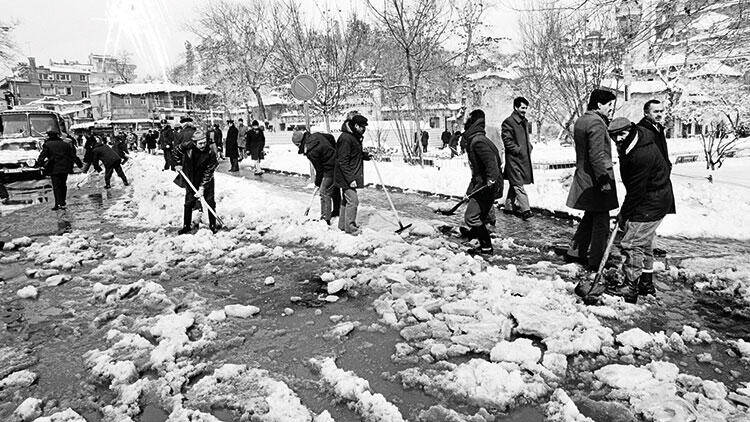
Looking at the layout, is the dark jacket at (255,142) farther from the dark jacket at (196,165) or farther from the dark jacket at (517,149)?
the dark jacket at (517,149)

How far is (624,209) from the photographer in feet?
14.7

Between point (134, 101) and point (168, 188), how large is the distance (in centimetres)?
5913

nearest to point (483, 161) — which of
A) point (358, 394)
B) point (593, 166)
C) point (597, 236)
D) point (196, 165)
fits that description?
point (593, 166)

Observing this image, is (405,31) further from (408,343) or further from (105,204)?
(408,343)

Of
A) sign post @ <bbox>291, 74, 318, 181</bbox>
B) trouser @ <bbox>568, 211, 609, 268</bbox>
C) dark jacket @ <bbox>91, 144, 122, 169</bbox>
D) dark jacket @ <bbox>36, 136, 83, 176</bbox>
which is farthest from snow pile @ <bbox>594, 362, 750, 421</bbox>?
dark jacket @ <bbox>91, 144, 122, 169</bbox>

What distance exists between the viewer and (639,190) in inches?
170

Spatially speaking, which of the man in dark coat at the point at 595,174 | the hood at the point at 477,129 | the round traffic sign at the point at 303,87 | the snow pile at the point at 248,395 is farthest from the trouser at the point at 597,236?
the round traffic sign at the point at 303,87

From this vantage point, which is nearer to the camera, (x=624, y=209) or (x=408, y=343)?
(x=408, y=343)

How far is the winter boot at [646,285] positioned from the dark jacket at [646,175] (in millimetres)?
653

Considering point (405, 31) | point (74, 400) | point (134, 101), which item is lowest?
point (74, 400)

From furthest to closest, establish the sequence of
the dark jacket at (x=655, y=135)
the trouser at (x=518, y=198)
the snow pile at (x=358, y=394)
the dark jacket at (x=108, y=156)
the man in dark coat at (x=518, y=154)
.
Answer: the dark jacket at (x=108, y=156), the trouser at (x=518, y=198), the man in dark coat at (x=518, y=154), the dark jacket at (x=655, y=135), the snow pile at (x=358, y=394)

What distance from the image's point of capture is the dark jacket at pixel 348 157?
7.00 metres

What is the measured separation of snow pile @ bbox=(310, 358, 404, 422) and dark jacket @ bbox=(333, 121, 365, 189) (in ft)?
12.9

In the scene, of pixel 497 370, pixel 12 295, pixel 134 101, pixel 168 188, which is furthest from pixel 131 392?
pixel 134 101
